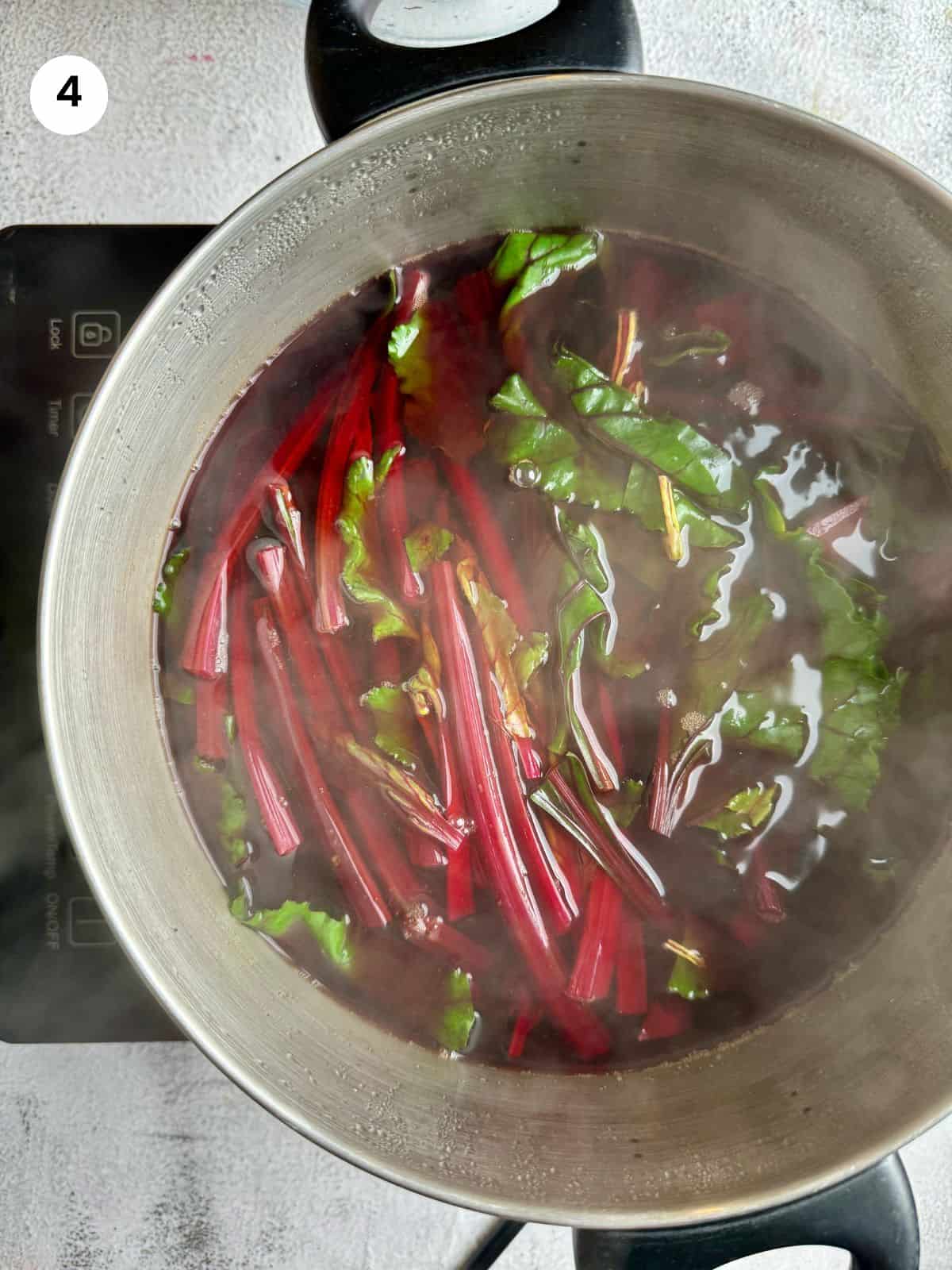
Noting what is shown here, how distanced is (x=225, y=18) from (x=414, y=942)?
1129 mm

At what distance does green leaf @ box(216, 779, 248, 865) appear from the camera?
979mm

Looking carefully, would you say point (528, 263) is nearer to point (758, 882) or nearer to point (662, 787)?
point (662, 787)

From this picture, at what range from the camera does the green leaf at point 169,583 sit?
0.98 m

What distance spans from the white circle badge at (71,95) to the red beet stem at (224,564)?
1.66 feet

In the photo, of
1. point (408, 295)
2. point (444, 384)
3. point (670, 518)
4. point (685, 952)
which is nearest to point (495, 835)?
point (685, 952)

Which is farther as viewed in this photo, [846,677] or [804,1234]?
[846,677]

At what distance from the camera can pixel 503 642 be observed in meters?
0.97

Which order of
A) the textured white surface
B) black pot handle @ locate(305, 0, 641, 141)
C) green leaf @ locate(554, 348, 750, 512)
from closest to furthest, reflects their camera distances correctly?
1. black pot handle @ locate(305, 0, 641, 141)
2. green leaf @ locate(554, 348, 750, 512)
3. the textured white surface

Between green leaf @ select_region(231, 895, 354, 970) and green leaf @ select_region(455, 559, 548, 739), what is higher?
green leaf @ select_region(455, 559, 548, 739)

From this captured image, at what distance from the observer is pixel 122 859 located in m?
0.87

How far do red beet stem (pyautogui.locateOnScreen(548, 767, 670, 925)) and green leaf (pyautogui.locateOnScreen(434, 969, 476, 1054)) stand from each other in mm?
201

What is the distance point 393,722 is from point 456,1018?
12.8 inches

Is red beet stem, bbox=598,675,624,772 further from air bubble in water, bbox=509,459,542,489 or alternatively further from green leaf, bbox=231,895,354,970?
green leaf, bbox=231,895,354,970

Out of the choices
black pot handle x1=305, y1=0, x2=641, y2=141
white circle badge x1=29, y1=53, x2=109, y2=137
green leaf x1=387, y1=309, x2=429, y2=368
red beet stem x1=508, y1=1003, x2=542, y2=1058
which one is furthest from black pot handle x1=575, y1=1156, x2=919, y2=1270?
white circle badge x1=29, y1=53, x2=109, y2=137
